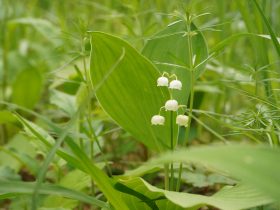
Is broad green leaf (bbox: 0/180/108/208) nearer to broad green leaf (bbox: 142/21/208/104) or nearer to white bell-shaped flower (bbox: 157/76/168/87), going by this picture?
white bell-shaped flower (bbox: 157/76/168/87)

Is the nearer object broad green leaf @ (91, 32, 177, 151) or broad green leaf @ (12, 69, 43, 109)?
broad green leaf @ (91, 32, 177, 151)

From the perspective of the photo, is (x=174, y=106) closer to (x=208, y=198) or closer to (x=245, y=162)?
(x=208, y=198)

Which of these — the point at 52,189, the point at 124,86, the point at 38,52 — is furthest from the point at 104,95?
the point at 38,52

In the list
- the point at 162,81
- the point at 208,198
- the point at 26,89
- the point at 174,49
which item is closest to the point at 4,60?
the point at 26,89

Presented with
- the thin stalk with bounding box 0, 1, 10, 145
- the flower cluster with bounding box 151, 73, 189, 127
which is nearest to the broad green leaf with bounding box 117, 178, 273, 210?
the flower cluster with bounding box 151, 73, 189, 127

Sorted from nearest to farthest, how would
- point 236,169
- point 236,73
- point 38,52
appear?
1. point 236,169
2. point 236,73
3. point 38,52

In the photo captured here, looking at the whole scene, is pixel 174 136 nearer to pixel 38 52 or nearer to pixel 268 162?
pixel 268 162

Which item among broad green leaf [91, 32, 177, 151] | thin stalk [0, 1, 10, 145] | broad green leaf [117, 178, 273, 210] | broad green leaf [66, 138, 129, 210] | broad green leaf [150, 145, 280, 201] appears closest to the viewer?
broad green leaf [150, 145, 280, 201]
